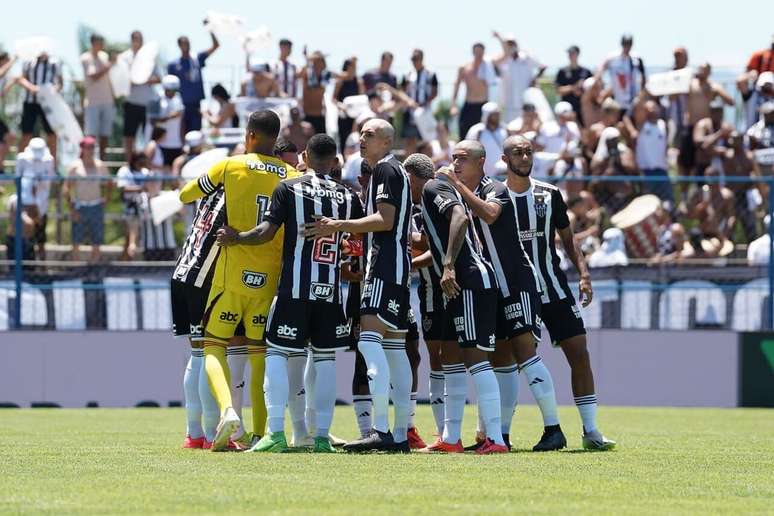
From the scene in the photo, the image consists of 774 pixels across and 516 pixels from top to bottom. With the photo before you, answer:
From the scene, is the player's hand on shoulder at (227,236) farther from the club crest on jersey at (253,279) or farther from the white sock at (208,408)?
the white sock at (208,408)

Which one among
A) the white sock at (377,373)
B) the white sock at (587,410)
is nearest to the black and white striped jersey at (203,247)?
the white sock at (377,373)

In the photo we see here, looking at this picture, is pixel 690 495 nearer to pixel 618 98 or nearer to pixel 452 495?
pixel 452 495

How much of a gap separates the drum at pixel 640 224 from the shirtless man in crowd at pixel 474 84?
5.13m

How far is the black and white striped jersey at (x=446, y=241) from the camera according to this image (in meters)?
10.5

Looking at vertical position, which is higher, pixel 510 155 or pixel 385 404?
pixel 510 155

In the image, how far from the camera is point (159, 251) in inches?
768

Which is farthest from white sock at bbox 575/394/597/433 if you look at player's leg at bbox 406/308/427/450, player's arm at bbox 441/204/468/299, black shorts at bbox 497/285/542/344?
player's arm at bbox 441/204/468/299

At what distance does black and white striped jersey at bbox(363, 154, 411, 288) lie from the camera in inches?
406

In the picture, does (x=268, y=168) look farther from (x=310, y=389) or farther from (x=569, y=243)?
(x=569, y=243)

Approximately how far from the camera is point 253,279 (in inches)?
421

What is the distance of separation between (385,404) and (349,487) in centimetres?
227

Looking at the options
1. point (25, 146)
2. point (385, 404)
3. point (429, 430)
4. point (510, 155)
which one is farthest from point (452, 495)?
point (25, 146)

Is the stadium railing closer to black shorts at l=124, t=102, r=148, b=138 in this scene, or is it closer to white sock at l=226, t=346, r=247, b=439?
black shorts at l=124, t=102, r=148, b=138

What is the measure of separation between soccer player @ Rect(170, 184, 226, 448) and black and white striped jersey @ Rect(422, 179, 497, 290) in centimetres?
149
